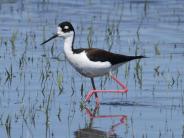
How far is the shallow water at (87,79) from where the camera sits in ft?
32.4

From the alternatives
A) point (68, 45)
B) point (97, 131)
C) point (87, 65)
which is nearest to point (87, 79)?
point (68, 45)

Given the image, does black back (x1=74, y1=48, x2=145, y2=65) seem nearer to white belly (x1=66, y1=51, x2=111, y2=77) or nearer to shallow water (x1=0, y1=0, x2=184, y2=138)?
white belly (x1=66, y1=51, x2=111, y2=77)

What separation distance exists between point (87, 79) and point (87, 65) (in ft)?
3.65

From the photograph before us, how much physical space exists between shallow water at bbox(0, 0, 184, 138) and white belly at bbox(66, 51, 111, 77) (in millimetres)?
306

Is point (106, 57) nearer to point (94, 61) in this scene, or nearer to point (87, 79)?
point (94, 61)

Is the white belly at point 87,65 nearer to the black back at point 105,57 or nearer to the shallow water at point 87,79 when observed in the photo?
the black back at point 105,57

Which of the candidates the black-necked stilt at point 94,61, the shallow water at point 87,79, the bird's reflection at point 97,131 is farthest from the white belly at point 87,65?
the bird's reflection at point 97,131

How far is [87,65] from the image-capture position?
1149 centimetres

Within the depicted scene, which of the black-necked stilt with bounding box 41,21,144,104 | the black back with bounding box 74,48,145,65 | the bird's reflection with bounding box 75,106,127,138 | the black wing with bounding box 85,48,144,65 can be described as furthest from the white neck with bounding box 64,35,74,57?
the bird's reflection with bounding box 75,106,127,138

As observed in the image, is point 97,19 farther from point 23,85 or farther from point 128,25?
point 23,85

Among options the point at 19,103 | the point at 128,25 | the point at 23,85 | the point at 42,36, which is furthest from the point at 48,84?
the point at 128,25

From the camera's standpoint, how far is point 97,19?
17.3 meters

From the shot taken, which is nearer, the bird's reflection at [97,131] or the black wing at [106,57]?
the bird's reflection at [97,131]

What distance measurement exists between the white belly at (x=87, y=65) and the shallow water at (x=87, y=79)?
306 millimetres
